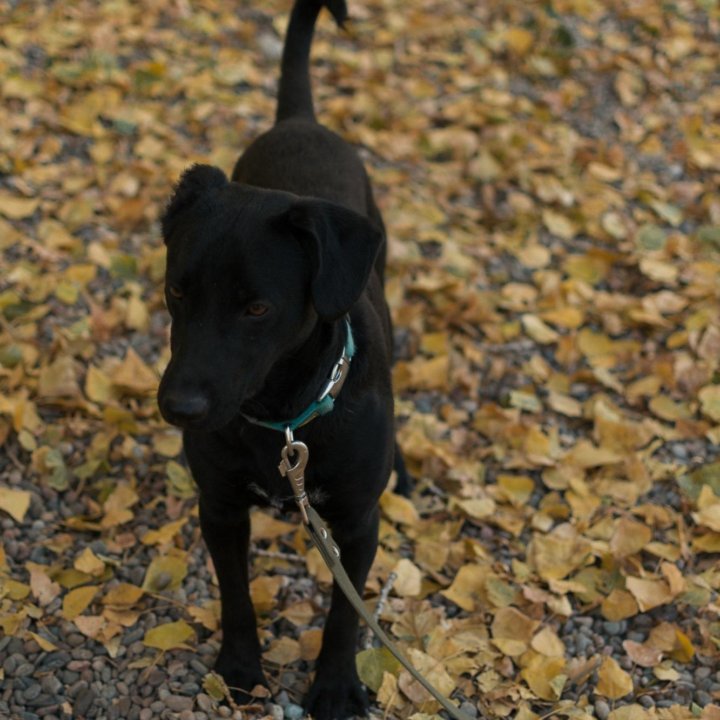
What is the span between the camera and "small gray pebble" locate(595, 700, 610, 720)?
3551 mm

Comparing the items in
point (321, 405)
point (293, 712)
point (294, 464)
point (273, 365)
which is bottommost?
point (293, 712)

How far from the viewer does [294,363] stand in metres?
3.04

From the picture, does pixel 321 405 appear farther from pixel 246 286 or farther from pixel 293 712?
pixel 293 712

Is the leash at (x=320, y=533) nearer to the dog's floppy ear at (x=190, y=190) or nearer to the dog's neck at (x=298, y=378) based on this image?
the dog's neck at (x=298, y=378)

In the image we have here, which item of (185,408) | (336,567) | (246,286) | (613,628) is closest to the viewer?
(185,408)

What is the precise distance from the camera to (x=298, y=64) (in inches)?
182

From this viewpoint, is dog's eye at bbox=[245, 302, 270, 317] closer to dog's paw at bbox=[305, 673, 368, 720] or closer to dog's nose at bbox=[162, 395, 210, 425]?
dog's nose at bbox=[162, 395, 210, 425]

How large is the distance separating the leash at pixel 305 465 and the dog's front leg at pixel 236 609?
414 mm

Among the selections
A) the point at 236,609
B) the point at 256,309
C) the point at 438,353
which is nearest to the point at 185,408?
the point at 256,309

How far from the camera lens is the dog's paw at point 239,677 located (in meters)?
3.58

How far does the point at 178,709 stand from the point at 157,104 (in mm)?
4399

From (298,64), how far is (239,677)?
8.46 feet

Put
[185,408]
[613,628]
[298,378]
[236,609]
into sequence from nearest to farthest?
[185,408] < [298,378] < [236,609] < [613,628]

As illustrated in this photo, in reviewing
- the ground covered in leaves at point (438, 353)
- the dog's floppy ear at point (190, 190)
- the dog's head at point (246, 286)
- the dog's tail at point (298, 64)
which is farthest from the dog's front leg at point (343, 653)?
the dog's tail at point (298, 64)
